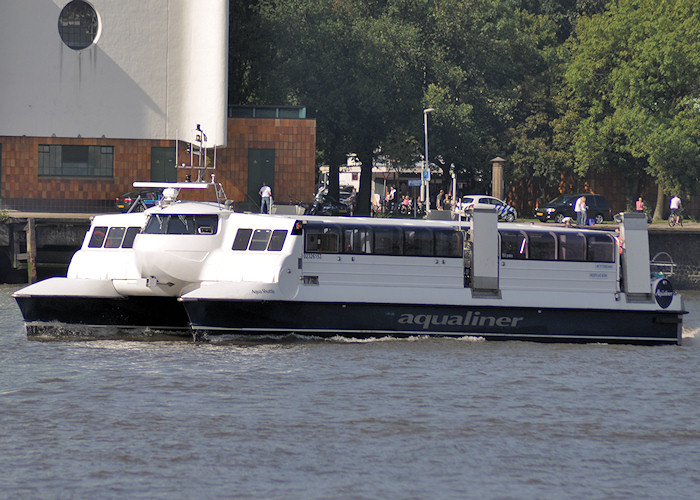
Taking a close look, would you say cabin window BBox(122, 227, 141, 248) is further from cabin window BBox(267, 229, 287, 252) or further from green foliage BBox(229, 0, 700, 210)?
green foliage BBox(229, 0, 700, 210)

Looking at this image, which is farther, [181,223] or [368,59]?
[368,59]

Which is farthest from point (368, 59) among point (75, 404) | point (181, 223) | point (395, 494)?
point (395, 494)

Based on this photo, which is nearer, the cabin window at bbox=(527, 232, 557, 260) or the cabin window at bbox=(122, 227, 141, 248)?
the cabin window at bbox=(527, 232, 557, 260)

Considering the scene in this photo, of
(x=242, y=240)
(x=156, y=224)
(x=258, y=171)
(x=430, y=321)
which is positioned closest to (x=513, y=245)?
(x=430, y=321)

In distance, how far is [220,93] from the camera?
58562mm

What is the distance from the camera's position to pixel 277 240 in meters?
29.9

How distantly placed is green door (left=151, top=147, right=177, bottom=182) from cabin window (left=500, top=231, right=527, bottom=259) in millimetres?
31278

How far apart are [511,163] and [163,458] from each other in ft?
215

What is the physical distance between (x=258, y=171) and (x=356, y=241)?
3103 cm

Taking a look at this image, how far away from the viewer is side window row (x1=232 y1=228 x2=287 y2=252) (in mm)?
29875

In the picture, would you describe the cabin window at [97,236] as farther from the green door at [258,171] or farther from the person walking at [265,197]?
the green door at [258,171]

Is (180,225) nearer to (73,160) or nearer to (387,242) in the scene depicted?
(387,242)

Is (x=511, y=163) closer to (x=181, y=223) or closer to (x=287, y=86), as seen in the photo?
(x=287, y=86)

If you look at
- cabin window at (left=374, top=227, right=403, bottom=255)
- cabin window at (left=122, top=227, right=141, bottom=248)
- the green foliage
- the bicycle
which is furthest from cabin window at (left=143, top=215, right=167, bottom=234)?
the green foliage
